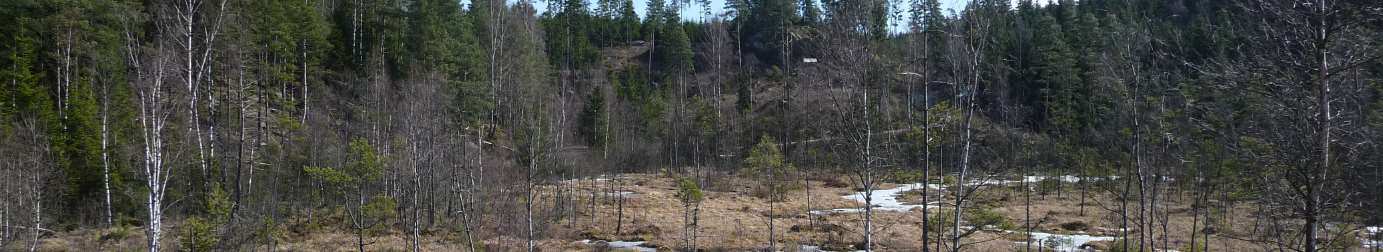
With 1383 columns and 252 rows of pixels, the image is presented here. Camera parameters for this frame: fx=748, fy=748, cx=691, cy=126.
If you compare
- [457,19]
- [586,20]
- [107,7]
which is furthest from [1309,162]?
[586,20]

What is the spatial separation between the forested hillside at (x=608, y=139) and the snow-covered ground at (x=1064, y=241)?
1.16ft

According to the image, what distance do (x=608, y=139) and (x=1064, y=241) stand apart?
3256cm

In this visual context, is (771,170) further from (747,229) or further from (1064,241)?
(1064,241)

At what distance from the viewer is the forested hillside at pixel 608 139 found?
1052 cm

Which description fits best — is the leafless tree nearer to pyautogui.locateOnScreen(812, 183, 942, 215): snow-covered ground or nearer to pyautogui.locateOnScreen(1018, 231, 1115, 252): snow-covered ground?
pyautogui.locateOnScreen(1018, 231, 1115, 252): snow-covered ground

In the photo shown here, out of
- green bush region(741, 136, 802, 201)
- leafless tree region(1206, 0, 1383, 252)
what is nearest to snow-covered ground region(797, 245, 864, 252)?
green bush region(741, 136, 802, 201)

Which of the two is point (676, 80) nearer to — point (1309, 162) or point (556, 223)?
point (556, 223)

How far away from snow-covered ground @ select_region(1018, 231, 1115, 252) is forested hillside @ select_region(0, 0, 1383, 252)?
0.35 meters

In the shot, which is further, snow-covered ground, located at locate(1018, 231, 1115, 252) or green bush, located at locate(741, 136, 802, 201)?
green bush, located at locate(741, 136, 802, 201)

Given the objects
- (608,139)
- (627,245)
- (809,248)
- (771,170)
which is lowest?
(627,245)

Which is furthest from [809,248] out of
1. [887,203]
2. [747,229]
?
[887,203]

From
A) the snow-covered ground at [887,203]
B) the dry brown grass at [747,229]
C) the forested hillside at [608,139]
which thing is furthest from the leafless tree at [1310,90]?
the snow-covered ground at [887,203]

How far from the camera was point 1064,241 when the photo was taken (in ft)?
72.1

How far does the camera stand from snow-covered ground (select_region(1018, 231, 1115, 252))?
835 inches
